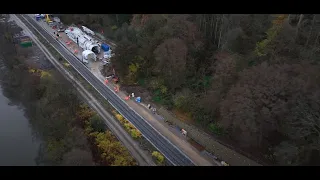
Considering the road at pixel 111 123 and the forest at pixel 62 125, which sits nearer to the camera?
the forest at pixel 62 125

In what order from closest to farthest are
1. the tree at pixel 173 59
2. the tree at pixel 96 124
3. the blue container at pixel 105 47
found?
the tree at pixel 96 124
the tree at pixel 173 59
the blue container at pixel 105 47

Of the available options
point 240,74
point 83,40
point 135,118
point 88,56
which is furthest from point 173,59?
point 83,40

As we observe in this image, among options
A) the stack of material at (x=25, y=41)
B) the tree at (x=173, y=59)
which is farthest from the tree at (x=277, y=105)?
the stack of material at (x=25, y=41)

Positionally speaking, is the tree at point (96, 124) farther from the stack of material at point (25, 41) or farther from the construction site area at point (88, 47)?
the stack of material at point (25, 41)

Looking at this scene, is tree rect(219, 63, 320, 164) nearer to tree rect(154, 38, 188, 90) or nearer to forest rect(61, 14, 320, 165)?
forest rect(61, 14, 320, 165)

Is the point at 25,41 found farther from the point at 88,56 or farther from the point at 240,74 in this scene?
the point at 240,74

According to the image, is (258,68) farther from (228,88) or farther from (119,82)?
(119,82)
